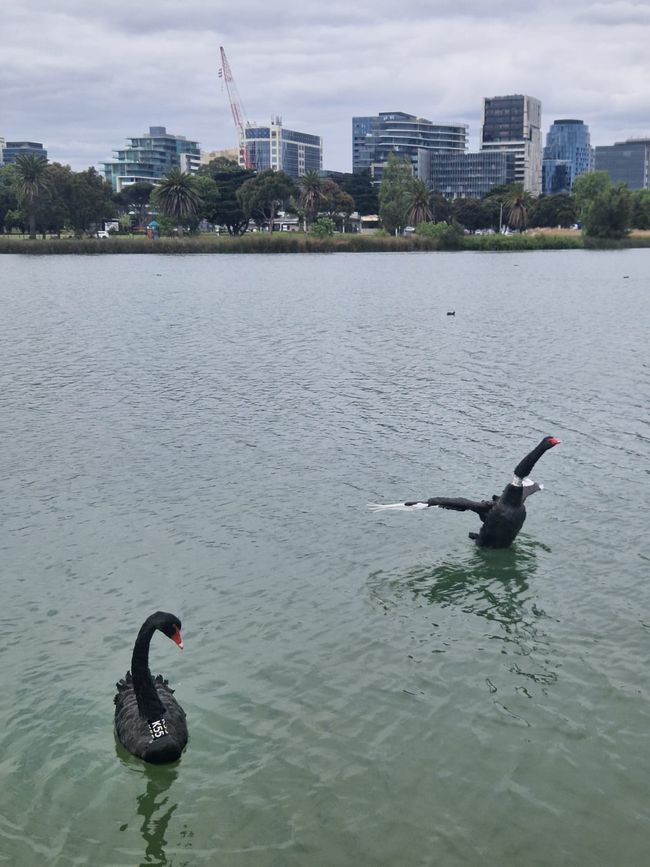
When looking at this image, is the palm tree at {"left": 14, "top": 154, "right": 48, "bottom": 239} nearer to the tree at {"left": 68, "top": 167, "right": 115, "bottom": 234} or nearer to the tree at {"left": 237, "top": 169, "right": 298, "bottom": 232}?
the tree at {"left": 68, "top": 167, "right": 115, "bottom": 234}

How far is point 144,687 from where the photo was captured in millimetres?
10984

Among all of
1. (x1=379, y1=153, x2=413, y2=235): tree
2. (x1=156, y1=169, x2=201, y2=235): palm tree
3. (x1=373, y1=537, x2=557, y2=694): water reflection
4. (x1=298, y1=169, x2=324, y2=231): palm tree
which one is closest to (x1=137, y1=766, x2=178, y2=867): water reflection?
(x1=373, y1=537, x2=557, y2=694): water reflection

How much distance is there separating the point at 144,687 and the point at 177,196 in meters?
158

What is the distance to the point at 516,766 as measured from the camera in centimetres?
1086

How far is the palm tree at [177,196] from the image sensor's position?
6304 inches

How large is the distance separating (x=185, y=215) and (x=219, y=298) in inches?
3755

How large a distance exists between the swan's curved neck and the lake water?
0.69 metres

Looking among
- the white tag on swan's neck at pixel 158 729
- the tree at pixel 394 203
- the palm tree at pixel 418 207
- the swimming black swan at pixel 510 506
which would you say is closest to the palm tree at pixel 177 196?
the tree at pixel 394 203

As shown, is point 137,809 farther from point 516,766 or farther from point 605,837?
point 605,837

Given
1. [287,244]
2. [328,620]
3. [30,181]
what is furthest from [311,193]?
[328,620]

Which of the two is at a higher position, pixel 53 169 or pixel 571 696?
pixel 53 169

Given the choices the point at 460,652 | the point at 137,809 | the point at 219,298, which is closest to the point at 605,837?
the point at 460,652

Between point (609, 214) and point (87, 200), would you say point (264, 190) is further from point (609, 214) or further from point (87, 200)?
point (609, 214)

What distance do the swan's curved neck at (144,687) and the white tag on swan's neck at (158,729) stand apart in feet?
0.21
